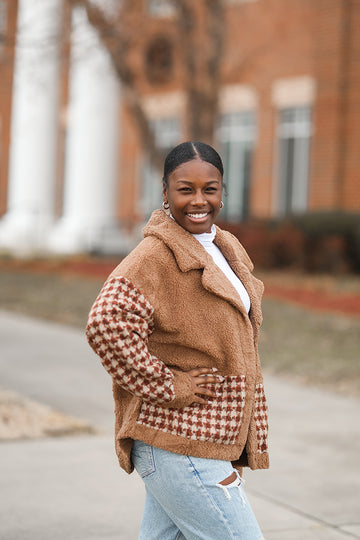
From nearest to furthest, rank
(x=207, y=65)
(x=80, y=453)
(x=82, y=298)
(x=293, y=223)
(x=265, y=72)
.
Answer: (x=80, y=453) → (x=82, y=298) → (x=207, y=65) → (x=293, y=223) → (x=265, y=72)

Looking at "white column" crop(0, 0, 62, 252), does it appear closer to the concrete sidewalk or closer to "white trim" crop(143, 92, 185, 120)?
"white trim" crop(143, 92, 185, 120)

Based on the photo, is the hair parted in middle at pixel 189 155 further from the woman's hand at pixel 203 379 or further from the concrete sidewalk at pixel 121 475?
the concrete sidewalk at pixel 121 475

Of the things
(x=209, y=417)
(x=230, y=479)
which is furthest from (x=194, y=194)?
(x=230, y=479)

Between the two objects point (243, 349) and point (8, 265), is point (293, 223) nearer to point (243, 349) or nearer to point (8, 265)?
point (8, 265)

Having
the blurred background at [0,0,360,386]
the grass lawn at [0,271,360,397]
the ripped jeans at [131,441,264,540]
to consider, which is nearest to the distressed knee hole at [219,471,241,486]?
the ripped jeans at [131,441,264,540]

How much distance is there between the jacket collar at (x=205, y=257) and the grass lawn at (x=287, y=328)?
17.9 ft

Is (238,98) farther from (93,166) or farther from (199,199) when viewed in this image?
(199,199)

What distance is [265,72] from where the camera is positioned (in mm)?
19859

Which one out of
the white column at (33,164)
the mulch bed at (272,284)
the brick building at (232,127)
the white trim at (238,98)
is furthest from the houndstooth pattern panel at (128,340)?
the white column at (33,164)

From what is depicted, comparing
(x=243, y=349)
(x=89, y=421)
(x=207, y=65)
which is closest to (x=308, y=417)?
(x=89, y=421)

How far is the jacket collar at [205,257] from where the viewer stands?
2621 mm

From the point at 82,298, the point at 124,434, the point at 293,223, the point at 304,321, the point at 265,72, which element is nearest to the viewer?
the point at 124,434

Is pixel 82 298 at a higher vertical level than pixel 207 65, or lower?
lower

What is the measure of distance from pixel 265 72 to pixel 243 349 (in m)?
17.9
